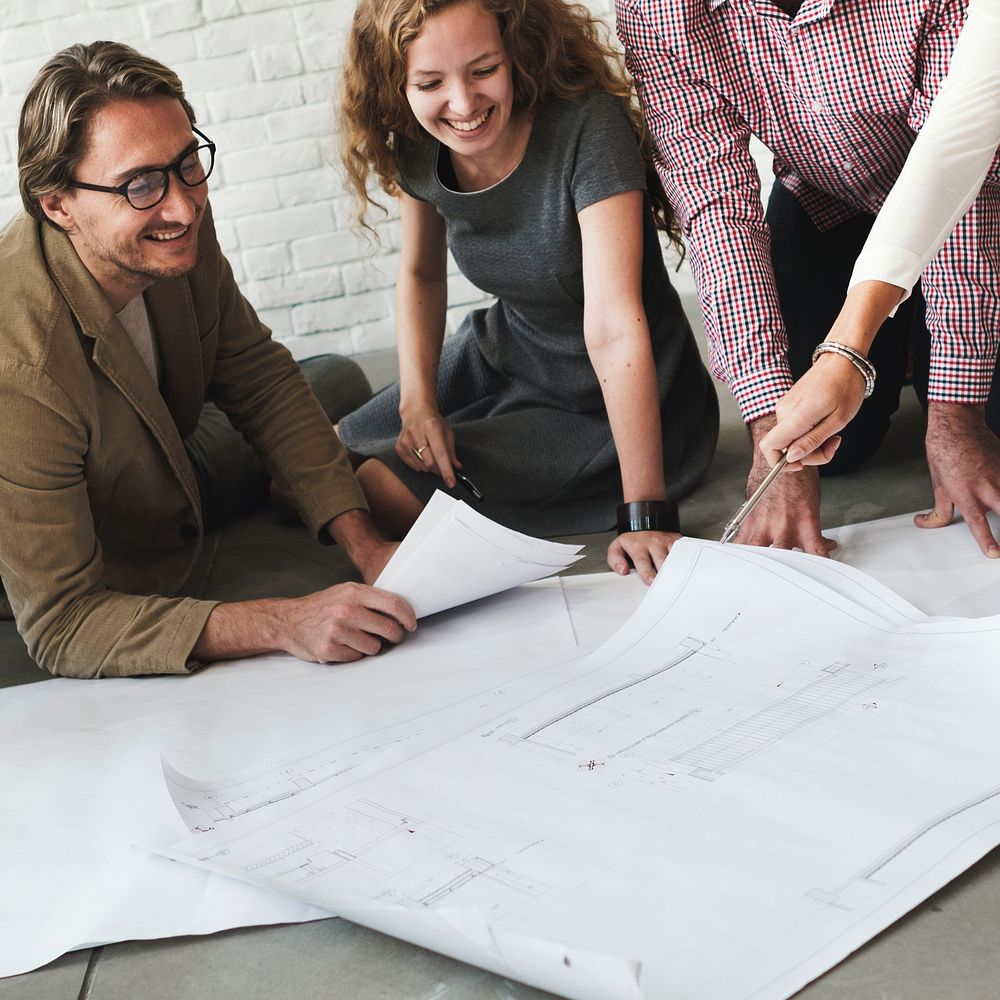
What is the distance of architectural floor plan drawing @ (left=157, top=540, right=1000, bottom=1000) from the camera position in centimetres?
62

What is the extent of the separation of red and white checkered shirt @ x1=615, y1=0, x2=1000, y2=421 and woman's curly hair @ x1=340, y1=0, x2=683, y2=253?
8cm

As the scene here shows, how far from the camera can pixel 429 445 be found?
1.62 meters

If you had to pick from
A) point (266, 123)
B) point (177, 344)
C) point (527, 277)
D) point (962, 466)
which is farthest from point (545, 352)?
point (266, 123)

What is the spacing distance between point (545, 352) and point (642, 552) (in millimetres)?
518

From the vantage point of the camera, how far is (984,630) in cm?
89

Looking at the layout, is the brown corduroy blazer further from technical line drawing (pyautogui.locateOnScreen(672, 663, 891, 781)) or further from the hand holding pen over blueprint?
technical line drawing (pyautogui.locateOnScreen(672, 663, 891, 781))

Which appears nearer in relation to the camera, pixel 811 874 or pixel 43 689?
pixel 811 874

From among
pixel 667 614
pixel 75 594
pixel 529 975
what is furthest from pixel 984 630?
pixel 75 594

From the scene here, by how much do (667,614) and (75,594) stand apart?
59 cm

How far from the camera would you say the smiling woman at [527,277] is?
4.47ft

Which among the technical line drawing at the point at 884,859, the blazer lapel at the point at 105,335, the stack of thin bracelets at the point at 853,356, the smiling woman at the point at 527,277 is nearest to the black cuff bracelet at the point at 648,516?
the smiling woman at the point at 527,277

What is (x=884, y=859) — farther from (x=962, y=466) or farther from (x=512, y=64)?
(x=512, y=64)

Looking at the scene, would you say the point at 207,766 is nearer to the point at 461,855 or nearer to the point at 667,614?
the point at 461,855

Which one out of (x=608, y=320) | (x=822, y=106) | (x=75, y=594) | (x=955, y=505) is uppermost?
(x=822, y=106)
